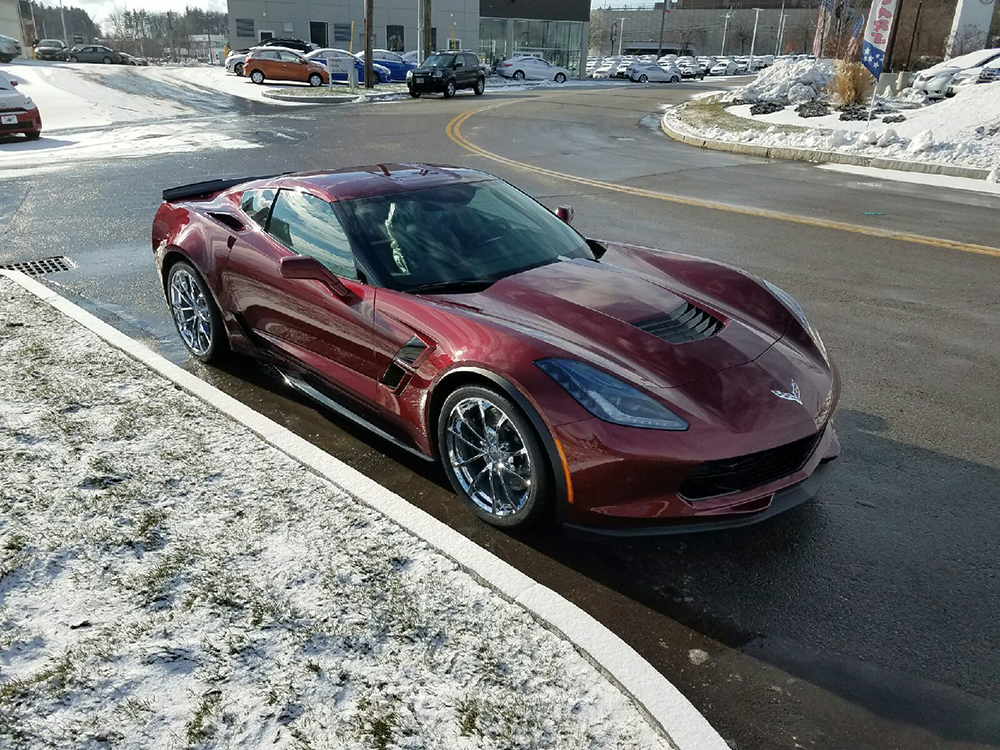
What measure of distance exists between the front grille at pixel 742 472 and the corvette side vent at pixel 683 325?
0.65 meters

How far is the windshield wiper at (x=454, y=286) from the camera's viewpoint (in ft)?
13.4

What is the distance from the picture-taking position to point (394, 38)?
6284 centimetres

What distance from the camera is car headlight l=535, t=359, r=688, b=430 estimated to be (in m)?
3.28

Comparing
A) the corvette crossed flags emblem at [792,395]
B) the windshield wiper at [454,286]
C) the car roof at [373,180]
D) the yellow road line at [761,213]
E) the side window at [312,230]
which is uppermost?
the car roof at [373,180]

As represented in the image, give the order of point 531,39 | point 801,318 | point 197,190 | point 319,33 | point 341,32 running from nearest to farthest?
1. point 801,318
2. point 197,190
3. point 319,33
4. point 341,32
5. point 531,39

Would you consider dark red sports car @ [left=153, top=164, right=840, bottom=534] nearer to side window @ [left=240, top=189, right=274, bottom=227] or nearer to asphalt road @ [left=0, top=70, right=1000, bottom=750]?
side window @ [left=240, top=189, right=274, bottom=227]

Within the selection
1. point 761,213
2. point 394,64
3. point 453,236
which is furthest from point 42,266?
point 394,64

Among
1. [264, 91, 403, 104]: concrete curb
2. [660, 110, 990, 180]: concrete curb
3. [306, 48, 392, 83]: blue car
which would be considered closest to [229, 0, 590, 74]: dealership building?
[306, 48, 392, 83]: blue car

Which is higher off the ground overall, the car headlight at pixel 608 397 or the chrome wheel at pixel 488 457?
the car headlight at pixel 608 397

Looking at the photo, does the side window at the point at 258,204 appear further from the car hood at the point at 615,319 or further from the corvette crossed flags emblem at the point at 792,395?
the corvette crossed flags emblem at the point at 792,395

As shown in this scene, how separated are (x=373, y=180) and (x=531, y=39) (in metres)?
63.1

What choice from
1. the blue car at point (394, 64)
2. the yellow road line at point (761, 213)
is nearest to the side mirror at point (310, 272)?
the yellow road line at point (761, 213)

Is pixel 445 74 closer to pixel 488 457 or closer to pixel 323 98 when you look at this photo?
pixel 323 98

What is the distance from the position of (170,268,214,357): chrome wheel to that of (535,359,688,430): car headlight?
9.76 feet
